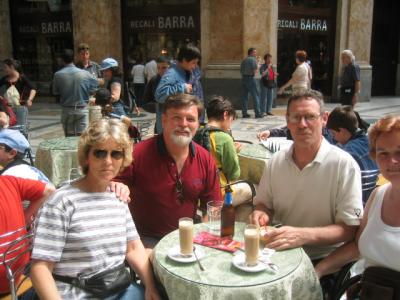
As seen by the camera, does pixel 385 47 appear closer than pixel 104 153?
No

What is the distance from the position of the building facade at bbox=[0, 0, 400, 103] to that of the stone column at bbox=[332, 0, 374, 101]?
0.03m

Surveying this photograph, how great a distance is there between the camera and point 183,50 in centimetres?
509

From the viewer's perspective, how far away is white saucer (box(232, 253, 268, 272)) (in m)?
1.98

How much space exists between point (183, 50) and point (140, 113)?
315 inches

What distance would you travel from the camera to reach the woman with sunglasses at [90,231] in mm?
2080

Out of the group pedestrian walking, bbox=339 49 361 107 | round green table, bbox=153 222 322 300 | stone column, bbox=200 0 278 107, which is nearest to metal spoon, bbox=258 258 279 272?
round green table, bbox=153 222 322 300

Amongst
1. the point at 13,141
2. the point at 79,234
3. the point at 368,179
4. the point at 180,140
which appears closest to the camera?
the point at 79,234

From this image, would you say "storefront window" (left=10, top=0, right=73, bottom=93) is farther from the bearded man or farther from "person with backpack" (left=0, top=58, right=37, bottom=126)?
the bearded man

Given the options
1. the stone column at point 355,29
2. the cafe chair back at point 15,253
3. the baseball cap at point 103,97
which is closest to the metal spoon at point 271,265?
the cafe chair back at point 15,253

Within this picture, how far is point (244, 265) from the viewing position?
2.03 metres

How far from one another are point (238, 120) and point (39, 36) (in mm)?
9296

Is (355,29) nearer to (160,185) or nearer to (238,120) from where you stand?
(238,120)

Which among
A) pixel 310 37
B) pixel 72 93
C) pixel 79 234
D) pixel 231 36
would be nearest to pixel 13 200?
pixel 79 234

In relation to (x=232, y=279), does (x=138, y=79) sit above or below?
above
